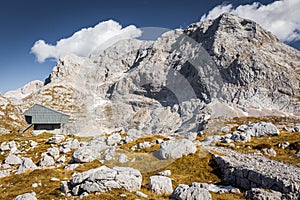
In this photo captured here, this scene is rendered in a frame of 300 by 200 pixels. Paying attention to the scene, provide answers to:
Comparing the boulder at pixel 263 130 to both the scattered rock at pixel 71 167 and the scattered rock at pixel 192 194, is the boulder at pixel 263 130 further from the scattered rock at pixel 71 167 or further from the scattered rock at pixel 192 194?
the scattered rock at pixel 192 194

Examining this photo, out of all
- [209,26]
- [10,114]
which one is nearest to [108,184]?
[10,114]

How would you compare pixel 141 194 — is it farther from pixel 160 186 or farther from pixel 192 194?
pixel 192 194

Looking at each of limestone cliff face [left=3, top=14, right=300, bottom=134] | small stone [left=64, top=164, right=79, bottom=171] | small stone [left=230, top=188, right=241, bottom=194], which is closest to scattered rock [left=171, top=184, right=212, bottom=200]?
small stone [left=230, top=188, right=241, bottom=194]

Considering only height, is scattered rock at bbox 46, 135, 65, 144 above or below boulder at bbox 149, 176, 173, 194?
above

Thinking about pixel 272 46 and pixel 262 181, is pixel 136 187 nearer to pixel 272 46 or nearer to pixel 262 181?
pixel 262 181

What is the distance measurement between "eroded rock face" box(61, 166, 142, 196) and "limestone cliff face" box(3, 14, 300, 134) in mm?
91998

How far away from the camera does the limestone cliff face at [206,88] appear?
12475 centimetres

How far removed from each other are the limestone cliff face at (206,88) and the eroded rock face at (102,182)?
9200 cm

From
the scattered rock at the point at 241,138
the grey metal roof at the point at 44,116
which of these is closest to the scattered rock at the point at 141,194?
the scattered rock at the point at 241,138

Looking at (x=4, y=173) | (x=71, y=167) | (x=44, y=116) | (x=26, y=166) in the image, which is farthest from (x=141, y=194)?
(x=44, y=116)

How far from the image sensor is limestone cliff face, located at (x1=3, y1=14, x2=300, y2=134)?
12475 centimetres

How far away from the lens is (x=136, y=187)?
1781cm

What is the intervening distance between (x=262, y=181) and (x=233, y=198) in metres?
2.69

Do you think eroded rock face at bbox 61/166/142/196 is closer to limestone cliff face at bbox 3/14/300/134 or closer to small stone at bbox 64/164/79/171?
small stone at bbox 64/164/79/171
